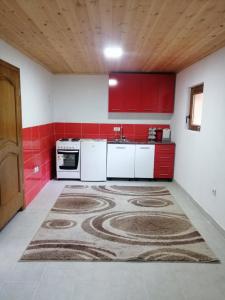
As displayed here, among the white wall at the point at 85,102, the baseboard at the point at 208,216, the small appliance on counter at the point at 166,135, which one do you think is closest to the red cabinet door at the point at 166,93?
the white wall at the point at 85,102

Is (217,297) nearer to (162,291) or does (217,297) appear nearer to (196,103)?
(162,291)

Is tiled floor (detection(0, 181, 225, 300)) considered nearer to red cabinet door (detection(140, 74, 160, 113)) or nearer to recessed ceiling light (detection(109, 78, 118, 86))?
red cabinet door (detection(140, 74, 160, 113))

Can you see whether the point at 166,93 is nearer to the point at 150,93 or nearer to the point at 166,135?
the point at 150,93

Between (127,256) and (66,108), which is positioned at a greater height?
(66,108)

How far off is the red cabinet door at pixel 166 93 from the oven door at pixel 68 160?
207cm

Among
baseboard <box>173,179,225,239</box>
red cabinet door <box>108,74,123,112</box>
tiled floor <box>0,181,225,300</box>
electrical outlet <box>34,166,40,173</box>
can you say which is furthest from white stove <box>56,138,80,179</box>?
tiled floor <box>0,181,225,300</box>

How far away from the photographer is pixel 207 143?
3336 millimetres

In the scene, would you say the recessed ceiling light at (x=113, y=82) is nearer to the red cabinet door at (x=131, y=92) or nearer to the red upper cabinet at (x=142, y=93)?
the red upper cabinet at (x=142, y=93)

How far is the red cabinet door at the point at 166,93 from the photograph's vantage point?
505 centimetres

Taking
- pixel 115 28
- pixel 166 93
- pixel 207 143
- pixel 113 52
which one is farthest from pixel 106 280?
pixel 166 93

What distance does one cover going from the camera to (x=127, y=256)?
2406 millimetres

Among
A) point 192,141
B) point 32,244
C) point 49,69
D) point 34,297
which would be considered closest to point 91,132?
point 49,69

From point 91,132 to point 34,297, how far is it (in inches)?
157

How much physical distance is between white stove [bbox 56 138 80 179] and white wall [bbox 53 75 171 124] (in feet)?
2.60
